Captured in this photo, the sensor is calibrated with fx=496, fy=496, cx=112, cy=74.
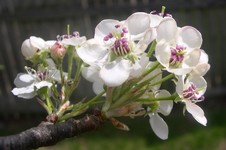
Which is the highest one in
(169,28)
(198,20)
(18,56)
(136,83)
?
(169,28)

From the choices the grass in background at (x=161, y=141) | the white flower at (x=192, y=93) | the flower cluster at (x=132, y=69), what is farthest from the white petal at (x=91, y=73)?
the grass in background at (x=161, y=141)

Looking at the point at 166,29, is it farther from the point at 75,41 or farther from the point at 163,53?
the point at 75,41

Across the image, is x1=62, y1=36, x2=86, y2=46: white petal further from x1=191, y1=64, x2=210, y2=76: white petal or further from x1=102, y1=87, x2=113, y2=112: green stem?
x1=191, y1=64, x2=210, y2=76: white petal

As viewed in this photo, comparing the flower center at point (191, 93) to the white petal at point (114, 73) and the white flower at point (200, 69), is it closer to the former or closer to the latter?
the white flower at point (200, 69)

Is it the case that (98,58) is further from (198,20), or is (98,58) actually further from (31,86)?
(198,20)

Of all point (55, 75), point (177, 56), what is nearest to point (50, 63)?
point (55, 75)

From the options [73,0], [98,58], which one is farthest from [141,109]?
[73,0]
